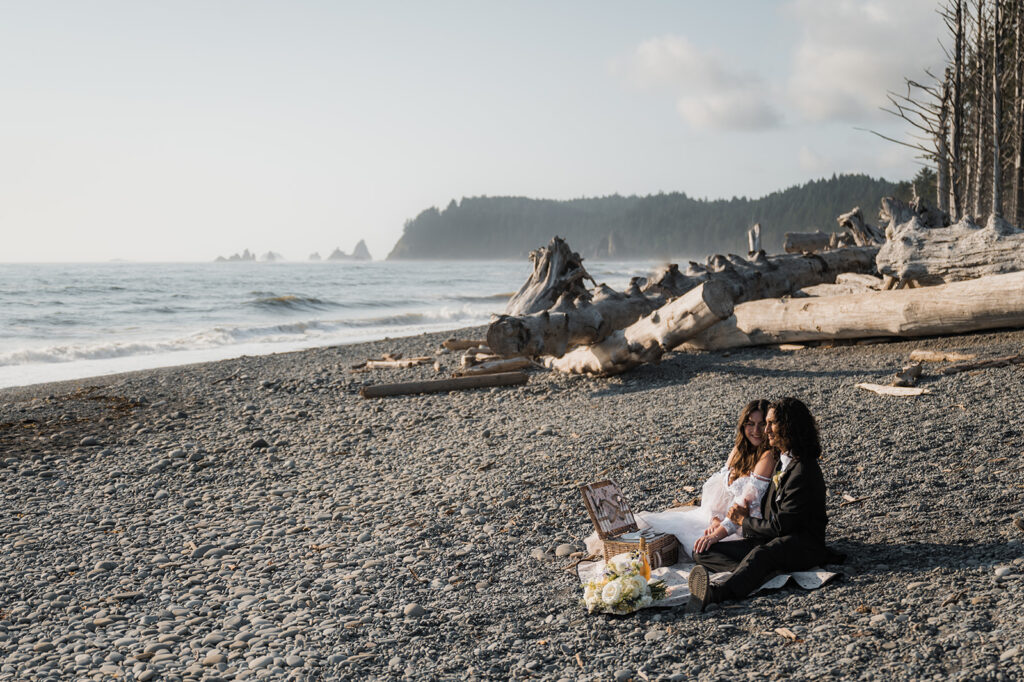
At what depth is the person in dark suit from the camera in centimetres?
425

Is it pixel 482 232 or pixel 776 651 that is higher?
pixel 482 232

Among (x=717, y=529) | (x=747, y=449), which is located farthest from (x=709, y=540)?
(x=747, y=449)

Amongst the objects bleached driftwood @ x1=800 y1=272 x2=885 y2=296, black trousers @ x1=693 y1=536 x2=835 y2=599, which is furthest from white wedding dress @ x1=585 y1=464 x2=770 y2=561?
bleached driftwood @ x1=800 y1=272 x2=885 y2=296

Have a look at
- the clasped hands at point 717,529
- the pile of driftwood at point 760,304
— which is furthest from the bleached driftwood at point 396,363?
the clasped hands at point 717,529

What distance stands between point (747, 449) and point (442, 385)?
648 centimetres

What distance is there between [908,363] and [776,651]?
6.61m

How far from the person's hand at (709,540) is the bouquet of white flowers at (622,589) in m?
0.48

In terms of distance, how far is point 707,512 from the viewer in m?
4.86

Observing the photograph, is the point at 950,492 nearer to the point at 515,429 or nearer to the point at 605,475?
the point at 605,475

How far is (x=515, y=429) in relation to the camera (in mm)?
8445

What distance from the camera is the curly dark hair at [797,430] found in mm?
4430

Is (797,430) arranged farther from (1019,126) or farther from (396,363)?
(1019,126)

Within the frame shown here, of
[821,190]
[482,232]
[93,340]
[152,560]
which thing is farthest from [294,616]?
[482,232]

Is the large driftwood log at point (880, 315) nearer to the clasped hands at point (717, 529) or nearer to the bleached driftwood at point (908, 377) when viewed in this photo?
the bleached driftwood at point (908, 377)
